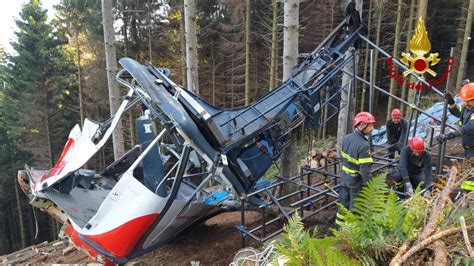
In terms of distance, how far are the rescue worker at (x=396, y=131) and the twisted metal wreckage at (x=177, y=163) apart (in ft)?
5.85

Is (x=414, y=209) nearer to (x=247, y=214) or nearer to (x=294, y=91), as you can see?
(x=294, y=91)

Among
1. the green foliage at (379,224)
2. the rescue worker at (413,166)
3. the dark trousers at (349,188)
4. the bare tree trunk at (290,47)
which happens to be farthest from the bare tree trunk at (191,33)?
the green foliage at (379,224)

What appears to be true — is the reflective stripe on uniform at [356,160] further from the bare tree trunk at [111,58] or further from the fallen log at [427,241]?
the bare tree trunk at [111,58]

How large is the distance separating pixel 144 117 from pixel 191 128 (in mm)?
1163

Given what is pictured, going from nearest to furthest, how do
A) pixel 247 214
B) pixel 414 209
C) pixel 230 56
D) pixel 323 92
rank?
pixel 414 209 → pixel 323 92 → pixel 247 214 → pixel 230 56

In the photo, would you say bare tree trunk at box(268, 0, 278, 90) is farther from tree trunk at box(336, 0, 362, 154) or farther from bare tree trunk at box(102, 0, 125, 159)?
bare tree trunk at box(102, 0, 125, 159)

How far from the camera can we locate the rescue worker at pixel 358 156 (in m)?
4.14

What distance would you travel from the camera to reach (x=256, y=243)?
5.06m

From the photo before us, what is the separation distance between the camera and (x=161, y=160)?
468cm

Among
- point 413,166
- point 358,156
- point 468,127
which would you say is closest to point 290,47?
point 358,156

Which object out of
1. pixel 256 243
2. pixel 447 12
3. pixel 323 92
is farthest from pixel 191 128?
pixel 447 12

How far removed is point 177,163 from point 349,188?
2366 mm

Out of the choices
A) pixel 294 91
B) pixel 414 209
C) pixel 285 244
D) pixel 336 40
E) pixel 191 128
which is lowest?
pixel 285 244

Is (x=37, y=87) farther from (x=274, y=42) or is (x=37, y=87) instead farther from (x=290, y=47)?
(x=290, y=47)
